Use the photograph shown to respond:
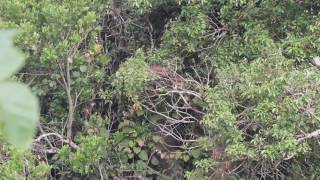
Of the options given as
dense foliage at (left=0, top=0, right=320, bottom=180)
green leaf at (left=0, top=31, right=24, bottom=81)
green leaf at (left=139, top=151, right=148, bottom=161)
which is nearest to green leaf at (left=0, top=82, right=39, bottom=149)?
green leaf at (left=0, top=31, right=24, bottom=81)

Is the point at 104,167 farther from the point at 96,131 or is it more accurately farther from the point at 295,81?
the point at 295,81

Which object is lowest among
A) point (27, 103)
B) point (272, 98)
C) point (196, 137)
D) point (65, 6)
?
point (196, 137)

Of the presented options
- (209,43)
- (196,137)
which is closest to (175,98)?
(196,137)

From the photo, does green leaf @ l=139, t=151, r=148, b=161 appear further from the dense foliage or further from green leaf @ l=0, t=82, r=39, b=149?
green leaf @ l=0, t=82, r=39, b=149

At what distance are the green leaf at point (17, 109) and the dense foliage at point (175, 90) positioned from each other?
2552 millimetres

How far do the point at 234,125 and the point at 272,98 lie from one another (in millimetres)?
260

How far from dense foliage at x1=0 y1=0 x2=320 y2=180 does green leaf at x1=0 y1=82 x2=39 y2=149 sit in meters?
2.55

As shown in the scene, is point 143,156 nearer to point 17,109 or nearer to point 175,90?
point 175,90

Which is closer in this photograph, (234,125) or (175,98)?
(234,125)

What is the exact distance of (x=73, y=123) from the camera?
3689mm

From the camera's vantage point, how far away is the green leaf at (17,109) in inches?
11.1

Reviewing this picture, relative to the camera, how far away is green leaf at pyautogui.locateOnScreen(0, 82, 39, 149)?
28 cm

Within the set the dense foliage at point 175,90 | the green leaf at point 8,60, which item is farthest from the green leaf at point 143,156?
the green leaf at point 8,60

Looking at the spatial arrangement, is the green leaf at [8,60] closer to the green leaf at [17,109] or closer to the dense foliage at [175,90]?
the green leaf at [17,109]
